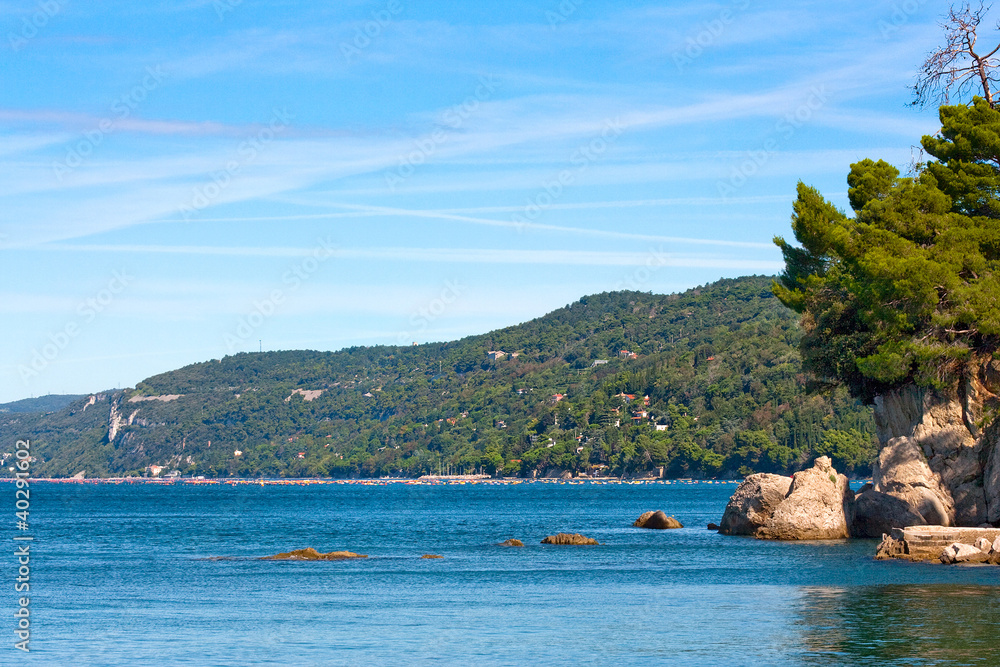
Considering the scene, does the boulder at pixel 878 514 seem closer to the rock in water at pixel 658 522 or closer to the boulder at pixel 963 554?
the boulder at pixel 963 554

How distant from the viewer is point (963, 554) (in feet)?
135

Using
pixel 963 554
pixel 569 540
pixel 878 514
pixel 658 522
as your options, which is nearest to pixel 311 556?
pixel 569 540

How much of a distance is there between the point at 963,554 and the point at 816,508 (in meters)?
13.5

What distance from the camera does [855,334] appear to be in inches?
2140

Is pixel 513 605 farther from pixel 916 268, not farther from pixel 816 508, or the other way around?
pixel 816 508

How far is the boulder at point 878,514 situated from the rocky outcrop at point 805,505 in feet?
1.48

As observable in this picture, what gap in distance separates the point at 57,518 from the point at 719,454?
121164mm

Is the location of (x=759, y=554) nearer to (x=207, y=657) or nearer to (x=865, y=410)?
(x=207, y=657)

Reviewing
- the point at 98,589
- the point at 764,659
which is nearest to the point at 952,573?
the point at 764,659

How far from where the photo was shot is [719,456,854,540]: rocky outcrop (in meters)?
54.4

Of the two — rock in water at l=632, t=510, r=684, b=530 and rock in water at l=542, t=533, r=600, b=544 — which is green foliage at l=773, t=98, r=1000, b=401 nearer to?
rock in water at l=542, t=533, r=600, b=544

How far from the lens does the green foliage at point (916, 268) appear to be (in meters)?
46.9

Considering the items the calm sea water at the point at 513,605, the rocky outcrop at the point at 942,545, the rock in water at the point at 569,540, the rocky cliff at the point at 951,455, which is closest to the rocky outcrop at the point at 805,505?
the calm sea water at the point at 513,605

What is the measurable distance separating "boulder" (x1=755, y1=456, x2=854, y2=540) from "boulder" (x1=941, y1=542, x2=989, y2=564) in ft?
41.4
